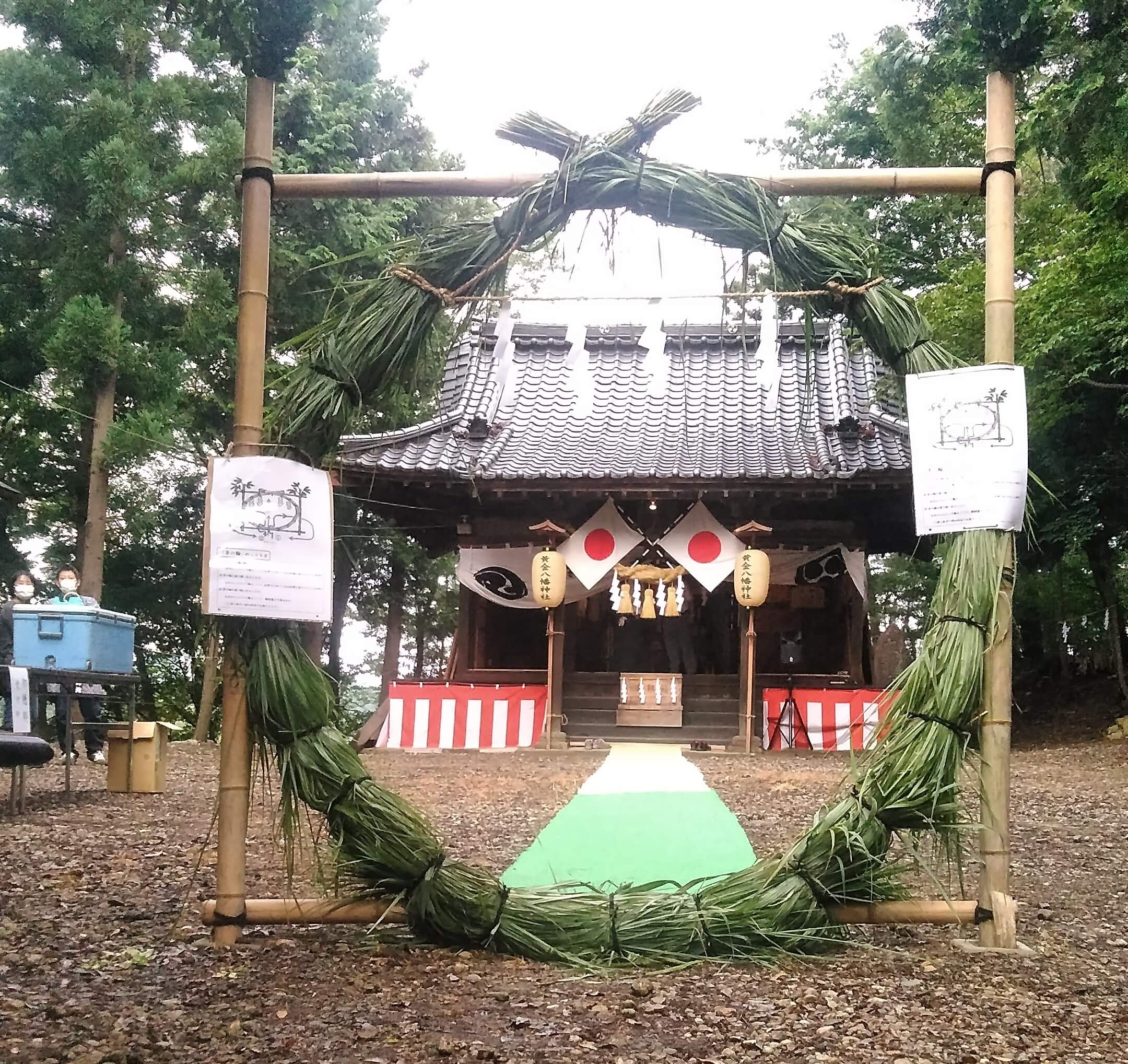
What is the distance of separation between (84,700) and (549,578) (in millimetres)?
4246

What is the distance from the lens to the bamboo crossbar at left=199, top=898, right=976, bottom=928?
8.95 feet

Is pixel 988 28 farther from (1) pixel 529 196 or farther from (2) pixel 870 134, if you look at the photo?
(2) pixel 870 134

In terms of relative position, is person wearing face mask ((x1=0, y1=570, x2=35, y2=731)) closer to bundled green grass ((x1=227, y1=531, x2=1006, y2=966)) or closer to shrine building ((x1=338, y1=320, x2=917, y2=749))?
shrine building ((x1=338, y1=320, x2=917, y2=749))

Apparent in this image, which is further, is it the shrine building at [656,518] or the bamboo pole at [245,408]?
the shrine building at [656,518]

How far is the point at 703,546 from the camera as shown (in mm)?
9914

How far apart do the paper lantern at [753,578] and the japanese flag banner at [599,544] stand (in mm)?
1091

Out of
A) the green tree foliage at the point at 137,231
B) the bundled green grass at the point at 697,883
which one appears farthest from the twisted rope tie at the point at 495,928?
the green tree foliage at the point at 137,231

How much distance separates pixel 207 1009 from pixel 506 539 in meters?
8.57

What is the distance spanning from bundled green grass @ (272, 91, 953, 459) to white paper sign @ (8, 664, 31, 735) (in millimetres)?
2503

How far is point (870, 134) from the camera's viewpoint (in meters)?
13.7

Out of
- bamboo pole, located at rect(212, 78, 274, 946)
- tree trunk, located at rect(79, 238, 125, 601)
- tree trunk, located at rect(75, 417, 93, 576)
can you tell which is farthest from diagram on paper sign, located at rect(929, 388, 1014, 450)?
Answer: tree trunk, located at rect(75, 417, 93, 576)

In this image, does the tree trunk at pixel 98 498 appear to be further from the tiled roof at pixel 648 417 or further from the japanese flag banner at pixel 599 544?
the japanese flag banner at pixel 599 544

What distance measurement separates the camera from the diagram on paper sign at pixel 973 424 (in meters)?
2.80

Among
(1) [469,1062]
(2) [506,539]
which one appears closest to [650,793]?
(1) [469,1062]
